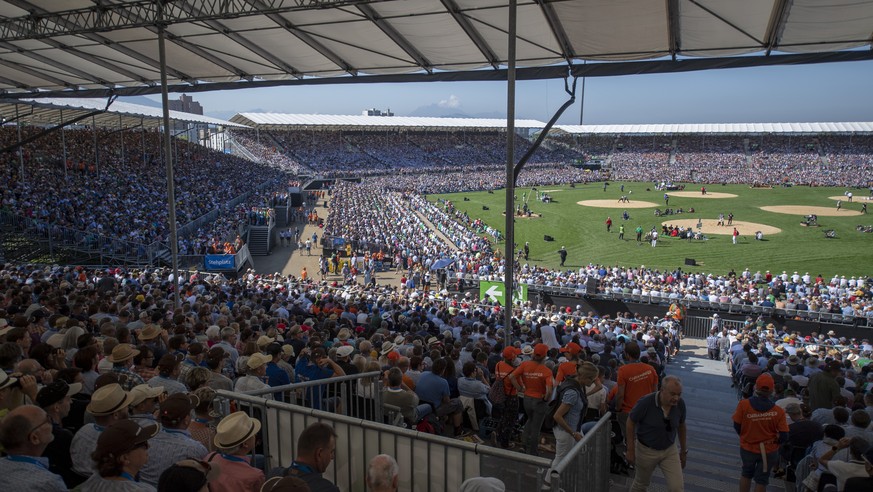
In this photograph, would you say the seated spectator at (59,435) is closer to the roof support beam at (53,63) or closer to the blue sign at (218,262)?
the roof support beam at (53,63)

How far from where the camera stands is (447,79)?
12.0 metres

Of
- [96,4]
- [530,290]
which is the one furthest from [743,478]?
[530,290]

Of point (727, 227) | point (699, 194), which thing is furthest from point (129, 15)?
point (699, 194)

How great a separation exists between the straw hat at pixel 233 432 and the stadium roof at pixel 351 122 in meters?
61.5

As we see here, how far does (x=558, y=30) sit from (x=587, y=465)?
25.3 feet

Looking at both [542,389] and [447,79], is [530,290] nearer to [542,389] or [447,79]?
[447,79]

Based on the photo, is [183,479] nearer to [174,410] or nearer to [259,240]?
[174,410]

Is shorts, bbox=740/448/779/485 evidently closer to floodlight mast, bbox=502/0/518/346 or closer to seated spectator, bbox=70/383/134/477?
floodlight mast, bbox=502/0/518/346

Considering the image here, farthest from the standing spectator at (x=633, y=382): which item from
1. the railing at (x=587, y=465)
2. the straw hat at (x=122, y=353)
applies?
the straw hat at (x=122, y=353)

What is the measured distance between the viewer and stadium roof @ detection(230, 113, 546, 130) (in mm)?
62812

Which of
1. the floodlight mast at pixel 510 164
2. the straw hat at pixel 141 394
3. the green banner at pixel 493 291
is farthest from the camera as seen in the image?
the green banner at pixel 493 291

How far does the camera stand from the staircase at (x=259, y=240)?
3053 cm

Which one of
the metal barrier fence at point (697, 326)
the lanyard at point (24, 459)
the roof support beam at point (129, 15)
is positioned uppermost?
the roof support beam at point (129, 15)

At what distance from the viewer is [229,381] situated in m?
5.86
